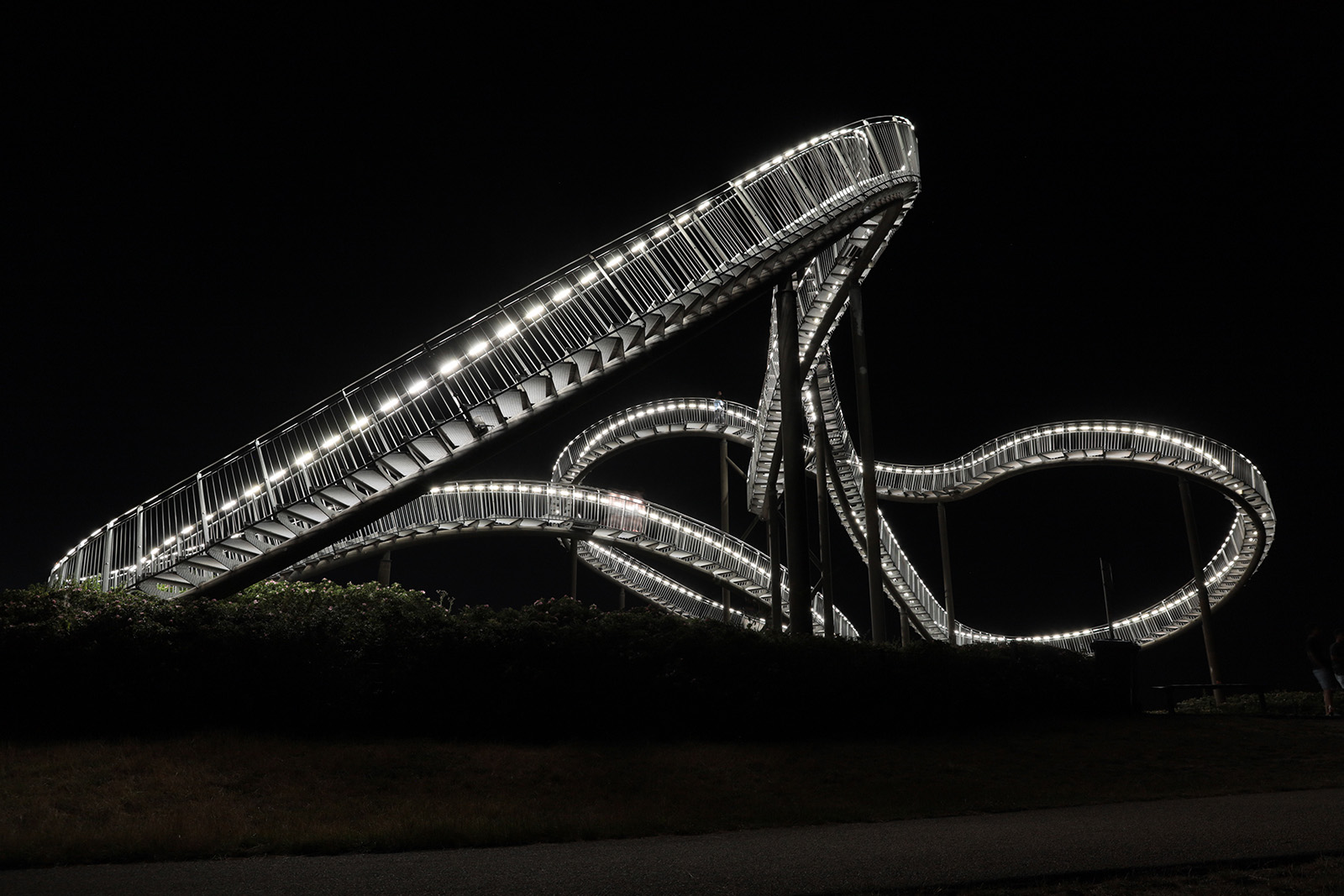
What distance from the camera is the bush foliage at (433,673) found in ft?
33.3

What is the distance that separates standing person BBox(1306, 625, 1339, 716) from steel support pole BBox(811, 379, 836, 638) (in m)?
8.17

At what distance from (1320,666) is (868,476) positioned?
8460 mm

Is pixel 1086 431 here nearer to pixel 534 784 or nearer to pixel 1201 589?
pixel 1201 589

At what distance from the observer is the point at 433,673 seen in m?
10.8

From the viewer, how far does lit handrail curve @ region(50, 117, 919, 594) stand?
1284 centimetres

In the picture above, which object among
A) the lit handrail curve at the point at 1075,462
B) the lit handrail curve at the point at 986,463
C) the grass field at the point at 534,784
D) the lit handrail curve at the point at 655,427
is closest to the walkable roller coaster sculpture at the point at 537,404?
the lit handrail curve at the point at 1075,462

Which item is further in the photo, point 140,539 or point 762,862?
point 140,539

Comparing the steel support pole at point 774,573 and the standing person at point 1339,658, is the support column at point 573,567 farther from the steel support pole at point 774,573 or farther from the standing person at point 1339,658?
the standing person at point 1339,658

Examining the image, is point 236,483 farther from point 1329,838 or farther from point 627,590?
point 627,590

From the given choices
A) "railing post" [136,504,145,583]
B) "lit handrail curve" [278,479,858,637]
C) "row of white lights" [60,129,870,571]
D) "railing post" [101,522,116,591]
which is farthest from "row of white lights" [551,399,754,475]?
"railing post" [101,522,116,591]

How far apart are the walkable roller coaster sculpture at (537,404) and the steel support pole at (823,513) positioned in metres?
0.20

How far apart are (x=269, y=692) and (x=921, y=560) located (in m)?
42.2

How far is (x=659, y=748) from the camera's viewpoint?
33.7 ft

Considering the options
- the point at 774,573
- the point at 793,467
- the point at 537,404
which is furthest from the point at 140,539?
the point at 774,573
